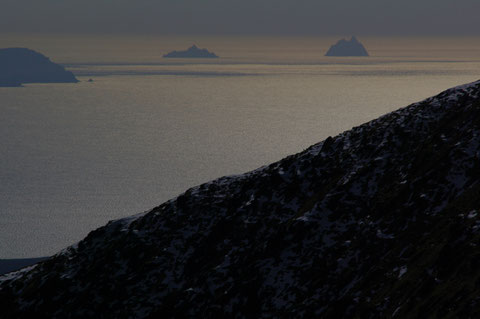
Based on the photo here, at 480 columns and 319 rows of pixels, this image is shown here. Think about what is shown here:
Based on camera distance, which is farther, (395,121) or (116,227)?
(116,227)

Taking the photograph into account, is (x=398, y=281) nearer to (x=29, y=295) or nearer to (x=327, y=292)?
(x=327, y=292)

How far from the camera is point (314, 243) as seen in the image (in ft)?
146

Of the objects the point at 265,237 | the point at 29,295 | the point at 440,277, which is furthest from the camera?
the point at 29,295

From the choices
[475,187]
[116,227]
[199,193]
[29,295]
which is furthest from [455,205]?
[29,295]

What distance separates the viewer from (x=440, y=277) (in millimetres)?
30328

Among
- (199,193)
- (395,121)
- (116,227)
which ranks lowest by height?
(116,227)

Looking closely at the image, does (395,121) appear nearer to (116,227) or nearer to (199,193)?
(199,193)

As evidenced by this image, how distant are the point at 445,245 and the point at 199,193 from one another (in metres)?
34.0

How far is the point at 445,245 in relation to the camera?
32.1 m

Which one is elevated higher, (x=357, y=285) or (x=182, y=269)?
(x=357, y=285)

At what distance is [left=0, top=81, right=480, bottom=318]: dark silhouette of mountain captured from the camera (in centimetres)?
3353

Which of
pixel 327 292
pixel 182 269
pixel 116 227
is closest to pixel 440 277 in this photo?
pixel 327 292

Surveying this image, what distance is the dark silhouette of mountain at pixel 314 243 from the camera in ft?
110

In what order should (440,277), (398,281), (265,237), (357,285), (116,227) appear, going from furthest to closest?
1. (116,227)
2. (265,237)
3. (357,285)
4. (398,281)
5. (440,277)
